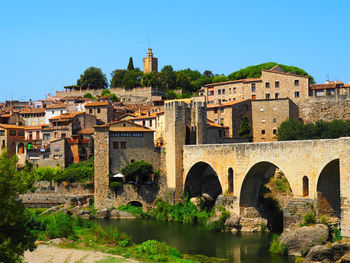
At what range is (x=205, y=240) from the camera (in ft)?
119

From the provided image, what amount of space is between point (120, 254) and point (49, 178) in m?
24.5

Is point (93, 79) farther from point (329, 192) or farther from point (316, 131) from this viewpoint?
point (329, 192)

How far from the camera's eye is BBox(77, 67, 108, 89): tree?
98125 mm

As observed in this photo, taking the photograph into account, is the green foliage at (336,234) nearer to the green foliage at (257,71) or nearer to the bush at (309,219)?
the bush at (309,219)

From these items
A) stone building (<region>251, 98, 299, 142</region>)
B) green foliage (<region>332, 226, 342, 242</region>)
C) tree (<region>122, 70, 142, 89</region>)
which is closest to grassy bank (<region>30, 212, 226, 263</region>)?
green foliage (<region>332, 226, 342, 242</region>)

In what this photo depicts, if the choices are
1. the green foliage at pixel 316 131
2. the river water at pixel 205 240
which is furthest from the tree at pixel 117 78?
the river water at pixel 205 240

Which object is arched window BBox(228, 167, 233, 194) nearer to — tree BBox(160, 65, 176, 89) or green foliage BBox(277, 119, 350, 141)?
green foliage BBox(277, 119, 350, 141)

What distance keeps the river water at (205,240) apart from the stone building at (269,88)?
2487 centimetres

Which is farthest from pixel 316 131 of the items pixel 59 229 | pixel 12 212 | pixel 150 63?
pixel 150 63

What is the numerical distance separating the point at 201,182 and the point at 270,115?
15.1m

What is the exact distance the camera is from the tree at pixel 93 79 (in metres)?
98.1

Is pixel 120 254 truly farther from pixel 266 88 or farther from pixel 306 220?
pixel 266 88

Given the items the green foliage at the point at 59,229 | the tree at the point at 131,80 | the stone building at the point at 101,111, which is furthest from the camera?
the tree at the point at 131,80

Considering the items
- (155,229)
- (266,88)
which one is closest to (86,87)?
(266,88)
